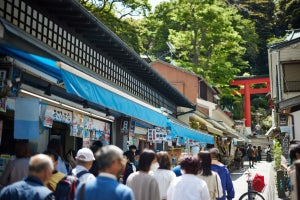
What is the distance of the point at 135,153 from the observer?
9.88 metres

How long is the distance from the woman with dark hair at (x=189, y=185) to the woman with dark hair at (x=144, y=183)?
0.29 metres

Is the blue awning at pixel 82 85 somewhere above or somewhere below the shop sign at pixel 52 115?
above

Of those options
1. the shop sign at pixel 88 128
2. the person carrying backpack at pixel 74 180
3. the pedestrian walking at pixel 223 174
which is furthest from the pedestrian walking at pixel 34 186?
the shop sign at pixel 88 128

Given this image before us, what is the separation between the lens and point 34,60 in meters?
6.24

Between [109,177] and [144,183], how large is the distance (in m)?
1.86

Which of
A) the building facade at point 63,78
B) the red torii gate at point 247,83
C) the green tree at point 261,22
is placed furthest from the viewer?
the green tree at point 261,22

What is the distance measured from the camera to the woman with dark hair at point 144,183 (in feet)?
17.5

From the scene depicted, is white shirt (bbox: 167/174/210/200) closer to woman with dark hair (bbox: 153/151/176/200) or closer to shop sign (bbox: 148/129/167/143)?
woman with dark hair (bbox: 153/151/176/200)

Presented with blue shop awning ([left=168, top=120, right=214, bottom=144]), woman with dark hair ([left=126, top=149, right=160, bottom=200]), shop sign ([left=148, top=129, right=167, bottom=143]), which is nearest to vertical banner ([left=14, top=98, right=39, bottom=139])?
woman with dark hair ([left=126, top=149, right=160, bottom=200])

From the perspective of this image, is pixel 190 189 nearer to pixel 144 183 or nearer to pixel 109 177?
pixel 144 183

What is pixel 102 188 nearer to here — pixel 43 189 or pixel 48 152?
pixel 43 189

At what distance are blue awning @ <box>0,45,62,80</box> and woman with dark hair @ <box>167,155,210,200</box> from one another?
2.94m

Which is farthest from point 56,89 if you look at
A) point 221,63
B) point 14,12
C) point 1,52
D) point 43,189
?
point 221,63

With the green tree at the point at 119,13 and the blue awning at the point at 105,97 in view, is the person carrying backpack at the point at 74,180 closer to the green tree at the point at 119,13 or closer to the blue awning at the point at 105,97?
the blue awning at the point at 105,97
